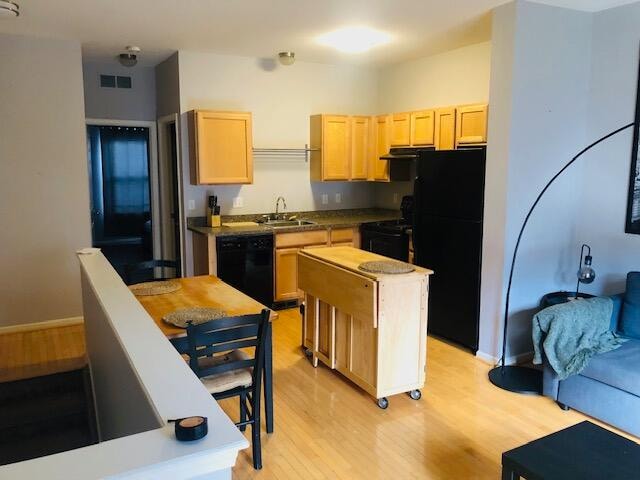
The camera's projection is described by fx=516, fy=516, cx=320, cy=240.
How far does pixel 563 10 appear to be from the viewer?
3832mm

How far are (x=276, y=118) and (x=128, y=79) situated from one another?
175 centimetres

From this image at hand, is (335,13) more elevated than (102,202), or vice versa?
(335,13)

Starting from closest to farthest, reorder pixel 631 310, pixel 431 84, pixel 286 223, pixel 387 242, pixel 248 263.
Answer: pixel 631 310 < pixel 248 263 < pixel 387 242 < pixel 431 84 < pixel 286 223

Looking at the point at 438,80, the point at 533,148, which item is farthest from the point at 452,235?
the point at 438,80

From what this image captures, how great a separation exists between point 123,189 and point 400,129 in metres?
3.34

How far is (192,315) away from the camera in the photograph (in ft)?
8.72

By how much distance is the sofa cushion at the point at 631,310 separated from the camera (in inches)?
132

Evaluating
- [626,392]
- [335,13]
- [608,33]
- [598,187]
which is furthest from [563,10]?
[626,392]

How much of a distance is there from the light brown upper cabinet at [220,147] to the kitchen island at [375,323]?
1889 mm

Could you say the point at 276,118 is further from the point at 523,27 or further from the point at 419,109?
the point at 523,27

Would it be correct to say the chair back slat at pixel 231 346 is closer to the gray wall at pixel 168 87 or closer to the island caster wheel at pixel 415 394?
the island caster wheel at pixel 415 394

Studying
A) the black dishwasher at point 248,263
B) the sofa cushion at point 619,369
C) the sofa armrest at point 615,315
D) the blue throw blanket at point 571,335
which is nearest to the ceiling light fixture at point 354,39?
the black dishwasher at point 248,263

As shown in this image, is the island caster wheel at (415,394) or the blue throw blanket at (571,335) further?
the island caster wheel at (415,394)

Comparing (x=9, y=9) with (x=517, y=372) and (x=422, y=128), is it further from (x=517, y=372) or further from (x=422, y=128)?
(x=517, y=372)
